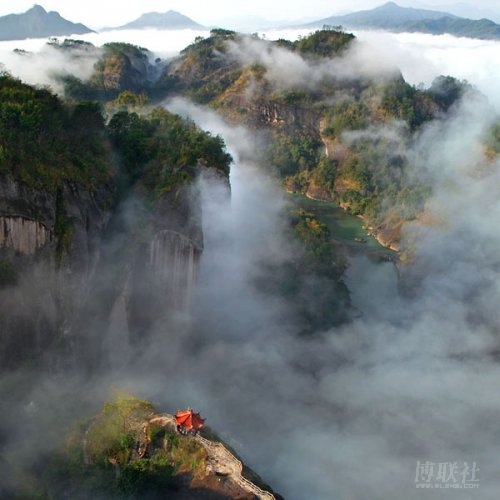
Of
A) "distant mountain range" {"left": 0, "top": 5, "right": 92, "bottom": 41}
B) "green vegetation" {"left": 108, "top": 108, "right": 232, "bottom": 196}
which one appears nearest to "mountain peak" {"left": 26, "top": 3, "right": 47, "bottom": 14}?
"distant mountain range" {"left": 0, "top": 5, "right": 92, "bottom": 41}

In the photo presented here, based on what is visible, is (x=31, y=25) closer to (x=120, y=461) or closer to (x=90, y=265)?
(x=90, y=265)

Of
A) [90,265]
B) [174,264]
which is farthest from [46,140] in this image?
[174,264]

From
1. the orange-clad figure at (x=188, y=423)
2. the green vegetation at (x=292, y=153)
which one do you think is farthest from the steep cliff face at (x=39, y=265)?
the green vegetation at (x=292, y=153)

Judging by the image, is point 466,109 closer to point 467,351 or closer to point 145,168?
point 467,351

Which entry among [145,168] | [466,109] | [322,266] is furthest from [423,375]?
[466,109]

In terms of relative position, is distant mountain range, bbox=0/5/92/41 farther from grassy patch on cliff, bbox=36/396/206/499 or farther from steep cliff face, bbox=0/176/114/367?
grassy patch on cliff, bbox=36/396/206/499

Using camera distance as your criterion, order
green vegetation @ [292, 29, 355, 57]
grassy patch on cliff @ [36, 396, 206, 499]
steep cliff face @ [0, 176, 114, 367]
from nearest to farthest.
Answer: grassy patch on cliff @ [36, 396, 206, 499] → steep cliff face @ [0, 176, 114, 367] → green vegetation @ [292, 29, 355, 57]
